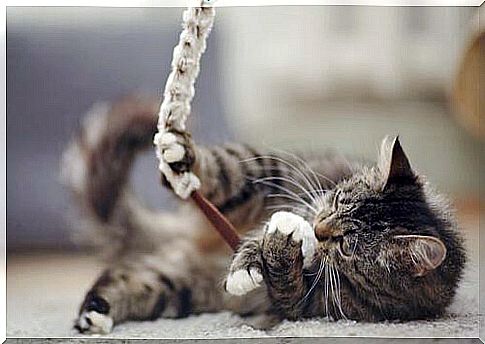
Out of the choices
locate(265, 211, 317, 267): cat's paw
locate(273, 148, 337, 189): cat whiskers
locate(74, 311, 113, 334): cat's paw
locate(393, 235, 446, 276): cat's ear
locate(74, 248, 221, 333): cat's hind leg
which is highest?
locate(273, 148, 337, 189): cat whiskers

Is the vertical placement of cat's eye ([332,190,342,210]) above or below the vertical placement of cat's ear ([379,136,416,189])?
below

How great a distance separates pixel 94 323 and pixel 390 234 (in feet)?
2.62

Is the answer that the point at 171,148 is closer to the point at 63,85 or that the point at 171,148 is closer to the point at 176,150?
the point at 176,150

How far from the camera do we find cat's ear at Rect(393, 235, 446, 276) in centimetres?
199

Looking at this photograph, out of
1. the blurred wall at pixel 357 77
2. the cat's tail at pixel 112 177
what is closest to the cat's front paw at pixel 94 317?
the cat's tail at pixel 112 177

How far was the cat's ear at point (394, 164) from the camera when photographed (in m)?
2.04

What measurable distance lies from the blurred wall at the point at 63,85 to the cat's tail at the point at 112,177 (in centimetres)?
3

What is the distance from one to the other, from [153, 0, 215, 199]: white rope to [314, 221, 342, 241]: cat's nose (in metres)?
0.33

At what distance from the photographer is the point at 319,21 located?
6.85 ft

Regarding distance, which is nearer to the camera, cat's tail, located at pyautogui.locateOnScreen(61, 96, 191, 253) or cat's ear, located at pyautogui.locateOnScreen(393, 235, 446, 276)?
cat's ear, located at pyautogui.locateOnScreen(393, 235, 446, 276)

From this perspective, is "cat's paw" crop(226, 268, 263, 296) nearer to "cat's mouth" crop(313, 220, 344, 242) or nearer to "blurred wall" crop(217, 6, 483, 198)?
"cat's mouth" crop(313, 220, 344, 242)

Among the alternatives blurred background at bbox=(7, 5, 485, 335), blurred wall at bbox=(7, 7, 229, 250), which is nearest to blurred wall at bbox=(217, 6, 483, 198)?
blurred background at bbox=(7, 5, 485, 335)

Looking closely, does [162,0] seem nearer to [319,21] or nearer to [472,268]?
[319,21]

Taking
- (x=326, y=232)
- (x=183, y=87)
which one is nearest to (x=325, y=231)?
(x=326, y=232)
